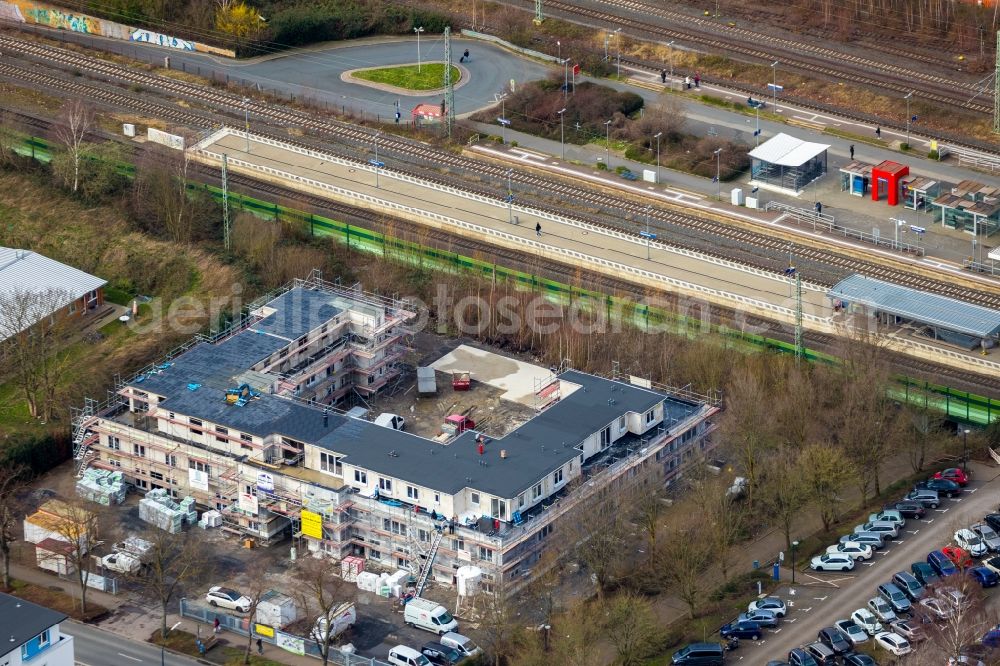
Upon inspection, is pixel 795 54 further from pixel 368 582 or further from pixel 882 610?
pixel 368 582

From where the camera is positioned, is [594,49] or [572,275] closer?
[572,275]

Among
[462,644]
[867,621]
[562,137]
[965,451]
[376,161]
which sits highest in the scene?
[562,137]

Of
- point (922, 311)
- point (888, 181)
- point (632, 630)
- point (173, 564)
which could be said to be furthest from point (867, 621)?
point (888, 181)

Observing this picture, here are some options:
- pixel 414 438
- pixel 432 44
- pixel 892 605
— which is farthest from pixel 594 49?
pixel 892 605

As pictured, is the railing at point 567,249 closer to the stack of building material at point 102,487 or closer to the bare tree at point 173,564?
the stack of building material at point 102,487

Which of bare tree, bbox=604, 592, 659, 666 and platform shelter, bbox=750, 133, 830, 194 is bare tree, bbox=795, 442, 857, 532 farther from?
platform shelter, bbox=750, 133, 830, 194

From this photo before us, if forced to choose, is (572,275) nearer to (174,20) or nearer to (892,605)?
(892,605)
